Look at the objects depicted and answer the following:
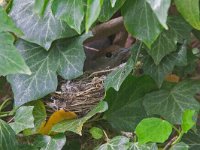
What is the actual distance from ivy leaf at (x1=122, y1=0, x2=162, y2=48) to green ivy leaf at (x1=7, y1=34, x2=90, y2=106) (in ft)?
0.39

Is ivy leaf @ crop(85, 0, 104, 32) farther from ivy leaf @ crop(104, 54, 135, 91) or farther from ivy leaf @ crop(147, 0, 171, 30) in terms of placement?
ivy leaf @ crop(104, 54, 135, 91)

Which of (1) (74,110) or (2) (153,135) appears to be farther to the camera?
(1) (74,110)

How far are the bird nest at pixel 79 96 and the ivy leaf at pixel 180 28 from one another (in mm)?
165

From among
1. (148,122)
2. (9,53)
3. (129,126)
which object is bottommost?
(129,126)

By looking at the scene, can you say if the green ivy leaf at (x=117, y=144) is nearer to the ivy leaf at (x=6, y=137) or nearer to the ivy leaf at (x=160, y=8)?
the ivy leaf at (x=6, y=137)

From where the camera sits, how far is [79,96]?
838 mm

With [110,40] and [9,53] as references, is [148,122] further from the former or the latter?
[110,40]

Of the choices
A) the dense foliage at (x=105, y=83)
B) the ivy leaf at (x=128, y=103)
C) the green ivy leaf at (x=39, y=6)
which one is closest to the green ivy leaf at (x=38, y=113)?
the dense foliage at (x=105, y=83)

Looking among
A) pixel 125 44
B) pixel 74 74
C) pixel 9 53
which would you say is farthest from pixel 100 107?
pixel 125 44

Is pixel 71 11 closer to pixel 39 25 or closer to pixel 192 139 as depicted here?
pixel 39 25

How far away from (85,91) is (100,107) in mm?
96

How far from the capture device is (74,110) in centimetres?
84

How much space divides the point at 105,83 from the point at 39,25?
16 cm

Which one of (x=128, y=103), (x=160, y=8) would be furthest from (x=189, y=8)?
(x=128, y=103)
